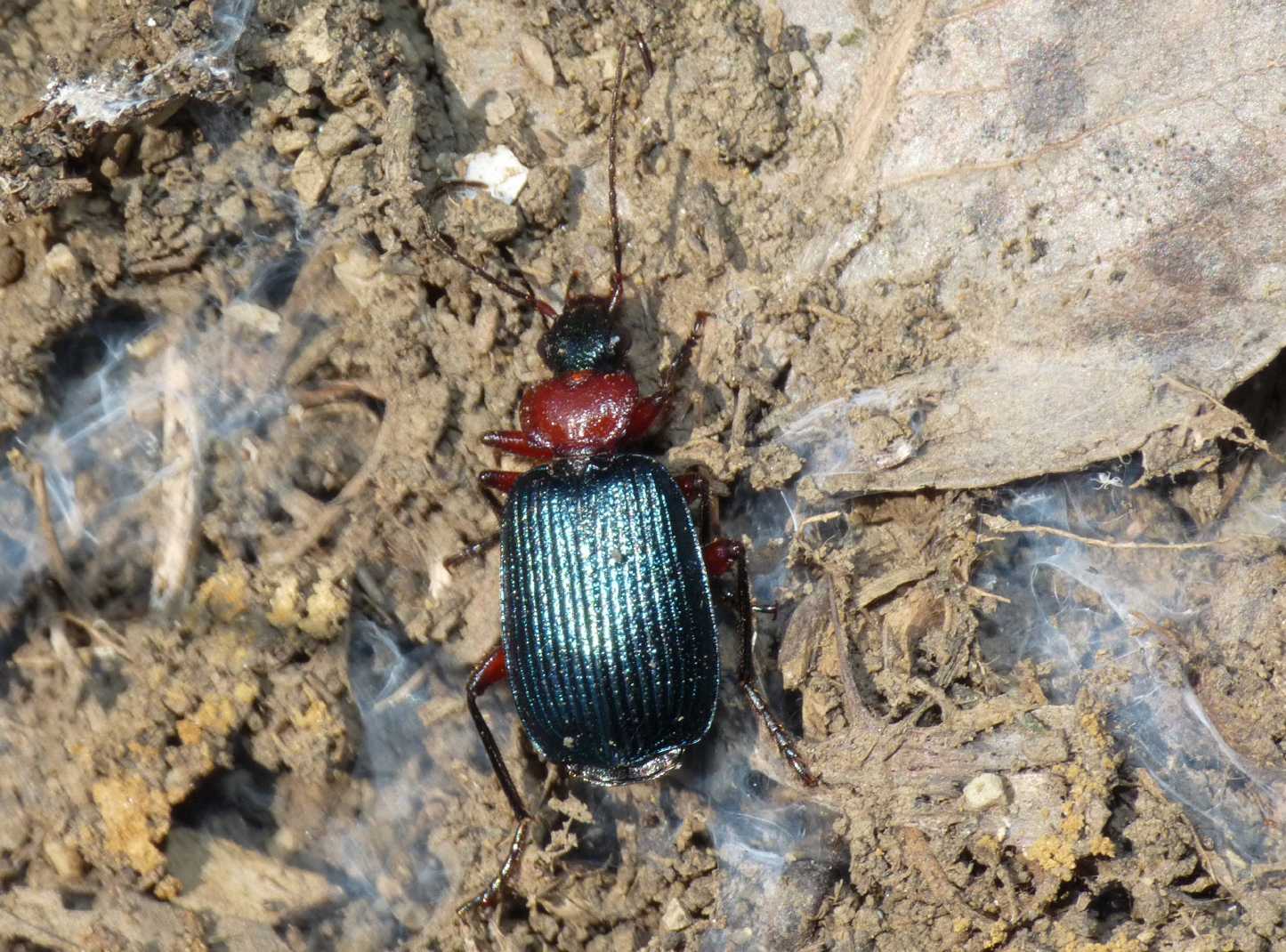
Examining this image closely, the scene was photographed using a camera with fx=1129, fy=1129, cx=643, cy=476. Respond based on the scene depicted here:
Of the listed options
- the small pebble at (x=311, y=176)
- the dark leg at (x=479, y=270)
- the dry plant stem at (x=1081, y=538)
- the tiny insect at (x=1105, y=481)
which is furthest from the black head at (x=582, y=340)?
the tiny insect at (x=1105, y=481)

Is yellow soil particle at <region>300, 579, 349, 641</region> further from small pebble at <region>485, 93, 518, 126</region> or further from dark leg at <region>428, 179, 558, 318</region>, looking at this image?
small pebble at <region>485, 93, 518, 126</region>

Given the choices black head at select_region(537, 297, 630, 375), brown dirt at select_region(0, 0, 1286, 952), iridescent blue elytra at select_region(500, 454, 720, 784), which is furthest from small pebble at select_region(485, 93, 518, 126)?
iridescent blue elytra at select_region(500, 454, 720, 784)

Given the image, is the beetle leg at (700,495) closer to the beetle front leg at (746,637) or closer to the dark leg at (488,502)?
the beetle front leg at (746,637)

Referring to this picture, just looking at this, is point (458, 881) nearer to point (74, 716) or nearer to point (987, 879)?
point (74, 716)

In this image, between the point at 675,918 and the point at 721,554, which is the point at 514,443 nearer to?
the point at 721,554

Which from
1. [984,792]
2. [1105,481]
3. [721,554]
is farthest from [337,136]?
[984,792]

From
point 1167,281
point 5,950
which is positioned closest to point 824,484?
point 1167,281
